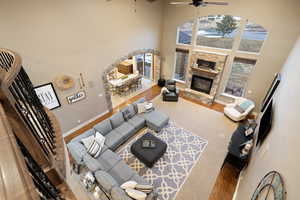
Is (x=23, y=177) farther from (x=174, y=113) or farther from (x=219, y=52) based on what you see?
(x=219, y=52)

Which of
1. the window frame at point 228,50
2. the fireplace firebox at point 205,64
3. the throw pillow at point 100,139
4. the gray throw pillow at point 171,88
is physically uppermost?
the window frame at point 228,50

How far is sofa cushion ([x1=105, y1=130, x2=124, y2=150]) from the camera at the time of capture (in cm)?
445

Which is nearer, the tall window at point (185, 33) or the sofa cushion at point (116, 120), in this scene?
the sofa cushion at point (116, 120)

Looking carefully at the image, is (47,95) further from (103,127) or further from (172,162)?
(172,162)

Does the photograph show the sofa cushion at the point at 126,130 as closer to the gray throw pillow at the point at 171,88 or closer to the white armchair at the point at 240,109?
the gray throw pillow at the point at 171,88

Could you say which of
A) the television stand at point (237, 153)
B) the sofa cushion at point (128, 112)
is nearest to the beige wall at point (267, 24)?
the television stand at point (237, 153)

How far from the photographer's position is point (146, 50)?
23.8 feet

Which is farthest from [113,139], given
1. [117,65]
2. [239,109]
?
[239,109]

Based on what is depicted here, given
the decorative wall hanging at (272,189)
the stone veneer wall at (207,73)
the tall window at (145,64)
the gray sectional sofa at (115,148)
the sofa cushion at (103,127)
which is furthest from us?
the tall window at (145,64)

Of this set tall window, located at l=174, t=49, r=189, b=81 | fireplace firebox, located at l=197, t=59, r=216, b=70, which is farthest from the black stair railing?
tall window, located at l=174, t=49, r=189, b=81

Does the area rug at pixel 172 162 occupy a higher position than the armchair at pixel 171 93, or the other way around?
the armchair at pixel 171 93

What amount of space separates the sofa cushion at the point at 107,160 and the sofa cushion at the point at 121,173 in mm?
105

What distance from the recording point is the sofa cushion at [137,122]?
203 inches

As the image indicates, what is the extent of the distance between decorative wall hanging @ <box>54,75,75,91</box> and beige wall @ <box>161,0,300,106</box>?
5741mm
